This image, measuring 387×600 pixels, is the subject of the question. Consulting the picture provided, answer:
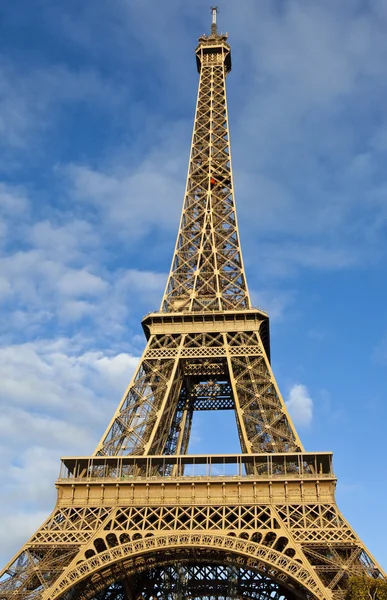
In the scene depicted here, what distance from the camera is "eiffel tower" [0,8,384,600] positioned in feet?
101

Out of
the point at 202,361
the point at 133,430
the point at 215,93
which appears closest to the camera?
the point at 133,430

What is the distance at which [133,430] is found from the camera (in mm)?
37312

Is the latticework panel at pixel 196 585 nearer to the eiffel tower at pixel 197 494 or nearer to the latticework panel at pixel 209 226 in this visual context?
the eiffel tower at pixel 197 494

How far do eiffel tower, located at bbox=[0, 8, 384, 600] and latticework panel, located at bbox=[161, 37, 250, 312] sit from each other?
0.15 meters

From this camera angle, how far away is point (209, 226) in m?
49.0

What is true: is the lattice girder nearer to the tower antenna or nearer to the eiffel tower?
the eiffel tower

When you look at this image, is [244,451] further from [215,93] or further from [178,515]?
[215,93]

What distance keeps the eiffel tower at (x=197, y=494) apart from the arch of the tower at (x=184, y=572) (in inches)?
2.5

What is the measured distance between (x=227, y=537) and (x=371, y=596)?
6.80 m

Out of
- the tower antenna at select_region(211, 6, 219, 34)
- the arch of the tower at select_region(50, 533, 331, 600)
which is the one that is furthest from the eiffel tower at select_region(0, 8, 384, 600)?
the tower antenna at select_region(211, 6, 219, 34)

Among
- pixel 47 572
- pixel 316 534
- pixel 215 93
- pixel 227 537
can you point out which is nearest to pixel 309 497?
pixel 316 534

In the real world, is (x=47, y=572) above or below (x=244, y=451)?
below

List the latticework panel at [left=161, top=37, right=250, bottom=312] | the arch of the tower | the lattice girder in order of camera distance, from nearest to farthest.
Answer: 1. the arch of the tower
2. the lattice girder
3. the latticework panel at [left=161, top=37, right=250, bottom=312]

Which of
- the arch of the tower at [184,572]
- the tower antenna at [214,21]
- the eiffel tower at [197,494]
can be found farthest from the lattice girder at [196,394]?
the tower antenna at [214,21]
